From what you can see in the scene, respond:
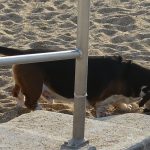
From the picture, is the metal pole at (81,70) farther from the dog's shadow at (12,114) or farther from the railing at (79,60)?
the dog's shadow at (12,114)

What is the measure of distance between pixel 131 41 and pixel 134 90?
1.66 metres

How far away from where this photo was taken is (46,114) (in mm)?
3479

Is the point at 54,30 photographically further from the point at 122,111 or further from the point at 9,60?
the point at 9,60

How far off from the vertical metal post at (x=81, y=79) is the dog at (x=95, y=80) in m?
1.78

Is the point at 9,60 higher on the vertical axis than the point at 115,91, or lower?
higher

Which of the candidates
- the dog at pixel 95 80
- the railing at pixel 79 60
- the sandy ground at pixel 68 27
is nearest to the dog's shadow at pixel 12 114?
the dog at pixel 95 80

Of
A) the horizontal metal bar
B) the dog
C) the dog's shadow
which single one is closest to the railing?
the horizontal metal bar

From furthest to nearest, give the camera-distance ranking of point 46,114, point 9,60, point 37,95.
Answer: point 37,95 → point 46,114 → point 9,60

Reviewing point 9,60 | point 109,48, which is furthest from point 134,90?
point 9,60

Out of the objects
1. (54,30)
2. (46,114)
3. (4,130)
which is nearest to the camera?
(4,130)

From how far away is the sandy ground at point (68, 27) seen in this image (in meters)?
6.00

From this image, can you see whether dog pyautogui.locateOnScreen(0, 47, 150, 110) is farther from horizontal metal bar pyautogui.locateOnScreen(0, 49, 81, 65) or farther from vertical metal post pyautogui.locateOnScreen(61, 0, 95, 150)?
horizontal metal bar pyautogui.locateOnScreen(0, 49, 81, 65)

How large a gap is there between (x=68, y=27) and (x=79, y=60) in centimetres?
424

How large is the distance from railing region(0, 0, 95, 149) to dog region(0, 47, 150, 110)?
5.87 feet
